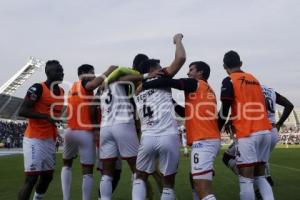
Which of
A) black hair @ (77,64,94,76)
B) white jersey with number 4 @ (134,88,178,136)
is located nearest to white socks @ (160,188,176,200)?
white jersey with number 4 @ (134,88,178,136)

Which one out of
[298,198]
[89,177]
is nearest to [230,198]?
[298,198]

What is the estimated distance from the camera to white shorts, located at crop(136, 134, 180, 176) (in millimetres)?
6223

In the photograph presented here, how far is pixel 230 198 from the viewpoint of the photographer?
9.43m

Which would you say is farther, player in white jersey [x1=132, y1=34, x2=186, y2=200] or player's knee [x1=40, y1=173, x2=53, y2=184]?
player's knee [x1=40, y1=173, x2=53, y2=184]

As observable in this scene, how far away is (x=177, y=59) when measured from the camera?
20.4ft

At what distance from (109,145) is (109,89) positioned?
845 millimetres

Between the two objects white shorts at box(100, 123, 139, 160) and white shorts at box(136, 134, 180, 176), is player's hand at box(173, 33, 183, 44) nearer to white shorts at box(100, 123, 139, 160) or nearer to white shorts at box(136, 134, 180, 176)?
white shorts at box(136, 134, 180, 176)

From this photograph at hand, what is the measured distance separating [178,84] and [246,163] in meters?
1.53

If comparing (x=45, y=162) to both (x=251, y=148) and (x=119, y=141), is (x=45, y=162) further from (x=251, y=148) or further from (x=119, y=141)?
(x=251, y=148)

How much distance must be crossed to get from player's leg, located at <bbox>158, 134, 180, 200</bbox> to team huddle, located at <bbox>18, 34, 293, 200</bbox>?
1 centimetres

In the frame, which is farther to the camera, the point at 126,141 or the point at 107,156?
the point at 107,156

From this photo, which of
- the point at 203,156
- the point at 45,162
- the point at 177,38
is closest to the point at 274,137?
the point at 203,156

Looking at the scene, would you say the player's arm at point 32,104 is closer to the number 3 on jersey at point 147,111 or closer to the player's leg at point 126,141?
the player's leg at point 126,141

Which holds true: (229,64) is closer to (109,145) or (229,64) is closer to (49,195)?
(109,145)
